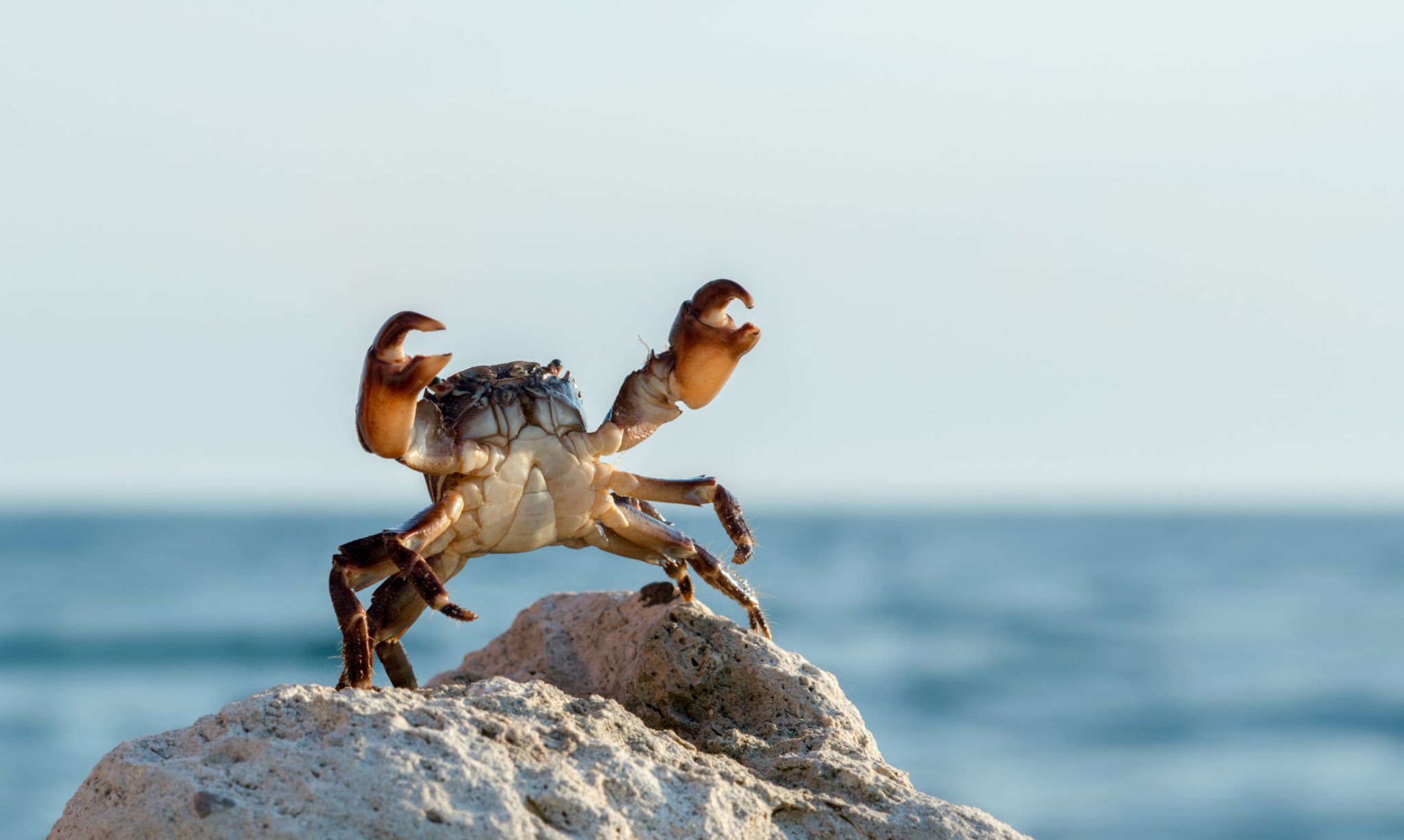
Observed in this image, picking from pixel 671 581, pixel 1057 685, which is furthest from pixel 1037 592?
pixel 671 581

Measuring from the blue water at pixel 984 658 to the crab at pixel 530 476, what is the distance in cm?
38

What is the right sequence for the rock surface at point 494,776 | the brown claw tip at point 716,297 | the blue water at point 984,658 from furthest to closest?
1. the blue water at point 984,658
2. the brown claw tip at point 716,297
3. the rock surface at point 494,776

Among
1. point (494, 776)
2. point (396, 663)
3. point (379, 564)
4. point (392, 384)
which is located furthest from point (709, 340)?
point (494, 776)

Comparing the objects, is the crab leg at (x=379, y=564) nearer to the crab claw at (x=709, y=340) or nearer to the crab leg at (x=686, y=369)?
the crab leg at (x=686, y=369)

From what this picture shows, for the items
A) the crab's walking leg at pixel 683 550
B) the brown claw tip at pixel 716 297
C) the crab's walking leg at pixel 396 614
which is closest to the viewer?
the brown claw tip at pixel 716 297

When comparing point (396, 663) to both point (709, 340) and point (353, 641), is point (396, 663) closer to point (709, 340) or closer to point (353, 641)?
point (353, 641)

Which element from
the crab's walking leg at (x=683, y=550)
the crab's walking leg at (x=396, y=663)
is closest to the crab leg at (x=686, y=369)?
the crab's walking leg at (x=683, y=550)

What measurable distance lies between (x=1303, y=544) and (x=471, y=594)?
39517mm

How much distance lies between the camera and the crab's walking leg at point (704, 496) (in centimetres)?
486

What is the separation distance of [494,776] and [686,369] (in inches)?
69.7

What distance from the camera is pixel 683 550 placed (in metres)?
4.93

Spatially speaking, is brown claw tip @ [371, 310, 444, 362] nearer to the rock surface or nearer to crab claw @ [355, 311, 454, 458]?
crab claw @ [355, 311, 454, 458]

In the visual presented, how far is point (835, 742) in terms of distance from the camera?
428 centimetres

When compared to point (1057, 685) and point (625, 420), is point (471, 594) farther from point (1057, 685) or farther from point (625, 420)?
point (625, 420)
